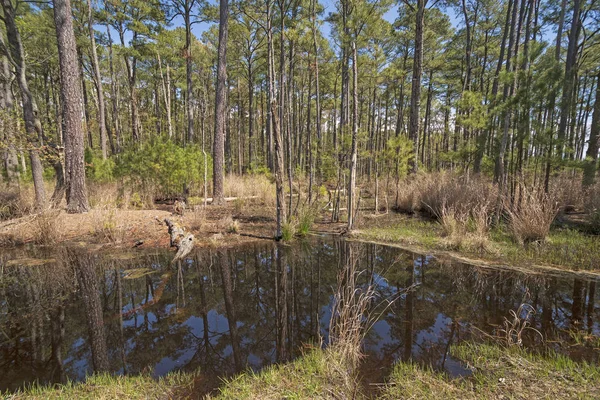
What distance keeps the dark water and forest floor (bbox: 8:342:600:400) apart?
0.16 m

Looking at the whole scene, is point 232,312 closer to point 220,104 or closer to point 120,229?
point 120,229

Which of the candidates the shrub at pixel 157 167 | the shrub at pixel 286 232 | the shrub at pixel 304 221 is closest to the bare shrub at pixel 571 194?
the shrub at pixel 304 221

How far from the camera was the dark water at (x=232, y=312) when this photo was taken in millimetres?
2578

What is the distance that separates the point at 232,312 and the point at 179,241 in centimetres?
349

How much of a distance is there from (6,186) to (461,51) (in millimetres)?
25268

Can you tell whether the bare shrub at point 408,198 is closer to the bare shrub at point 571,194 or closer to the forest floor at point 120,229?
the bare shrub at point 571,194

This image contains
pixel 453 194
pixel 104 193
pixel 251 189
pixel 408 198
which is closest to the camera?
pixel 453 194

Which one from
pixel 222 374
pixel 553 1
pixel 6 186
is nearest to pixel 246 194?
pixel 6 186

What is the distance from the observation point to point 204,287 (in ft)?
13.9

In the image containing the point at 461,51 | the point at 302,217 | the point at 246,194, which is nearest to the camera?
the point at 302,217

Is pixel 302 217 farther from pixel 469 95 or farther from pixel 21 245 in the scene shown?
pixel 469 95

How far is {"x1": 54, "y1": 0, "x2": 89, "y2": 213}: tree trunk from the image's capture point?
7.62 metres

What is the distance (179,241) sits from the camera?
6.34 meters

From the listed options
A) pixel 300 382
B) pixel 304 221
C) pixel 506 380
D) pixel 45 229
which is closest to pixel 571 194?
pixel 304 221
